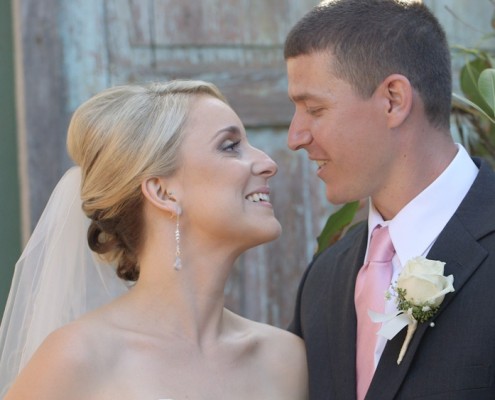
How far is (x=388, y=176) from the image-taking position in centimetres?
335

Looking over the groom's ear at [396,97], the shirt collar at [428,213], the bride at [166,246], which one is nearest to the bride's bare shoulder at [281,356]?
the bride at [166,246]

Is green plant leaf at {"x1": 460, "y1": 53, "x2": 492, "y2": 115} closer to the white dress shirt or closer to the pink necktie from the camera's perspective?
the white dress shirt

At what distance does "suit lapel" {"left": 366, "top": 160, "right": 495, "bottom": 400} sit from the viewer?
311 cm

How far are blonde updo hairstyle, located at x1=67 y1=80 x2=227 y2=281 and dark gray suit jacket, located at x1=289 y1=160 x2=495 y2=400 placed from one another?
683 mm

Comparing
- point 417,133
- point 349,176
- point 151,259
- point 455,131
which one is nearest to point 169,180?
point 151,259

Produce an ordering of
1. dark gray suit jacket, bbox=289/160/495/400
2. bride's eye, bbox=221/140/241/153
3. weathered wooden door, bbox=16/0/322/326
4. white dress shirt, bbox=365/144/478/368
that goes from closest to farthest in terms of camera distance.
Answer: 1. dark gray suit jacket, bbox=289/160/495/400
2. white dress shirt, bbox=365/144/478/368
3. bride's eye, bbox=221/140/241/153
4. weathered wooden door, bbox=16/0/322/326

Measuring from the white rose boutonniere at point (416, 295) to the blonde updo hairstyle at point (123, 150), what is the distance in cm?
80

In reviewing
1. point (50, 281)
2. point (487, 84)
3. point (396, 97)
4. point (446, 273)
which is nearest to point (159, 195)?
point (50, 281)

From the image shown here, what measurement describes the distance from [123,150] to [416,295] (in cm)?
99

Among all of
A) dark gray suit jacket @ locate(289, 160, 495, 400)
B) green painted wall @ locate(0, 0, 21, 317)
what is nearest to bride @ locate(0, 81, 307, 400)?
dark gray suit jacket @ locate(289, 160, 495, 400)

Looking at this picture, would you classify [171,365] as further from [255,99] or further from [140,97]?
[255,99]

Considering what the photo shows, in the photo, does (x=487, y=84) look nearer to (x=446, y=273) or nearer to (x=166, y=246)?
(x=446, y=273)

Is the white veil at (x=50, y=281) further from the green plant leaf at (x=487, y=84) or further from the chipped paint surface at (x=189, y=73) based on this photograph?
the green plant leaf at (x=487, y=84)

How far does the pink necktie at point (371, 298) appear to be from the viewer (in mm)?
3281
